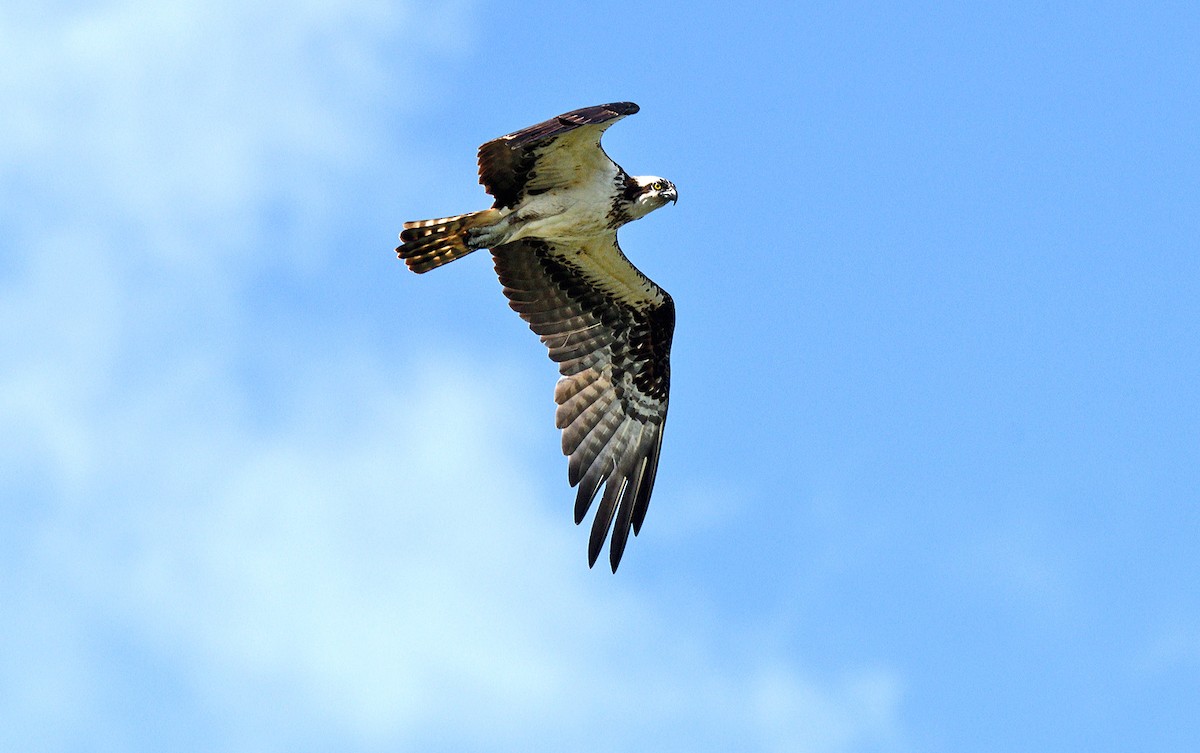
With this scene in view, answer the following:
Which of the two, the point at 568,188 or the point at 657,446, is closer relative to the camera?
the point at 568,188

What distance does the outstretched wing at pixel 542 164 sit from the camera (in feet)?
45.3

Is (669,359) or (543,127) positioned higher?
(669,359)

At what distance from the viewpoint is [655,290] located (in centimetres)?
1560

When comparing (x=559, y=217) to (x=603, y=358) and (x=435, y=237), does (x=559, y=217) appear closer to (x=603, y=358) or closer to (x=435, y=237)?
(x=435, y=237)

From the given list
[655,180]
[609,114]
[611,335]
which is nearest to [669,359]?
[611,335]

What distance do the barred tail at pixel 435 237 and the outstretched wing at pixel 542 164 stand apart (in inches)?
8.3

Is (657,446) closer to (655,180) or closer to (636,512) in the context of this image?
(636,512)

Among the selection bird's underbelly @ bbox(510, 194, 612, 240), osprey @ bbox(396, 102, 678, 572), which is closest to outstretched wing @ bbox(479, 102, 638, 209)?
osprey @ bbox(396, 102, 678, 572)

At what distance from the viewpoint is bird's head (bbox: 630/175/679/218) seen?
14.4m

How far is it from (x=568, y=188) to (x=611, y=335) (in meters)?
2.00

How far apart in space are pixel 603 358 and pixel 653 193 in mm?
2129

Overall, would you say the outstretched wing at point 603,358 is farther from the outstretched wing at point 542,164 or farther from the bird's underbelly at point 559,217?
the outstretched wing at point 542,164

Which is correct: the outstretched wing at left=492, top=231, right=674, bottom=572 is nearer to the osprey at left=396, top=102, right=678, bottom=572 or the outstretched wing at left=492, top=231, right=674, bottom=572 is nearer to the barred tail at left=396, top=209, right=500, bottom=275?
the osprey at left=396, top=102, right=678, bottom=572

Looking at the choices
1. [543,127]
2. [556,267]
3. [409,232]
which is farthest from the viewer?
[556,267]
